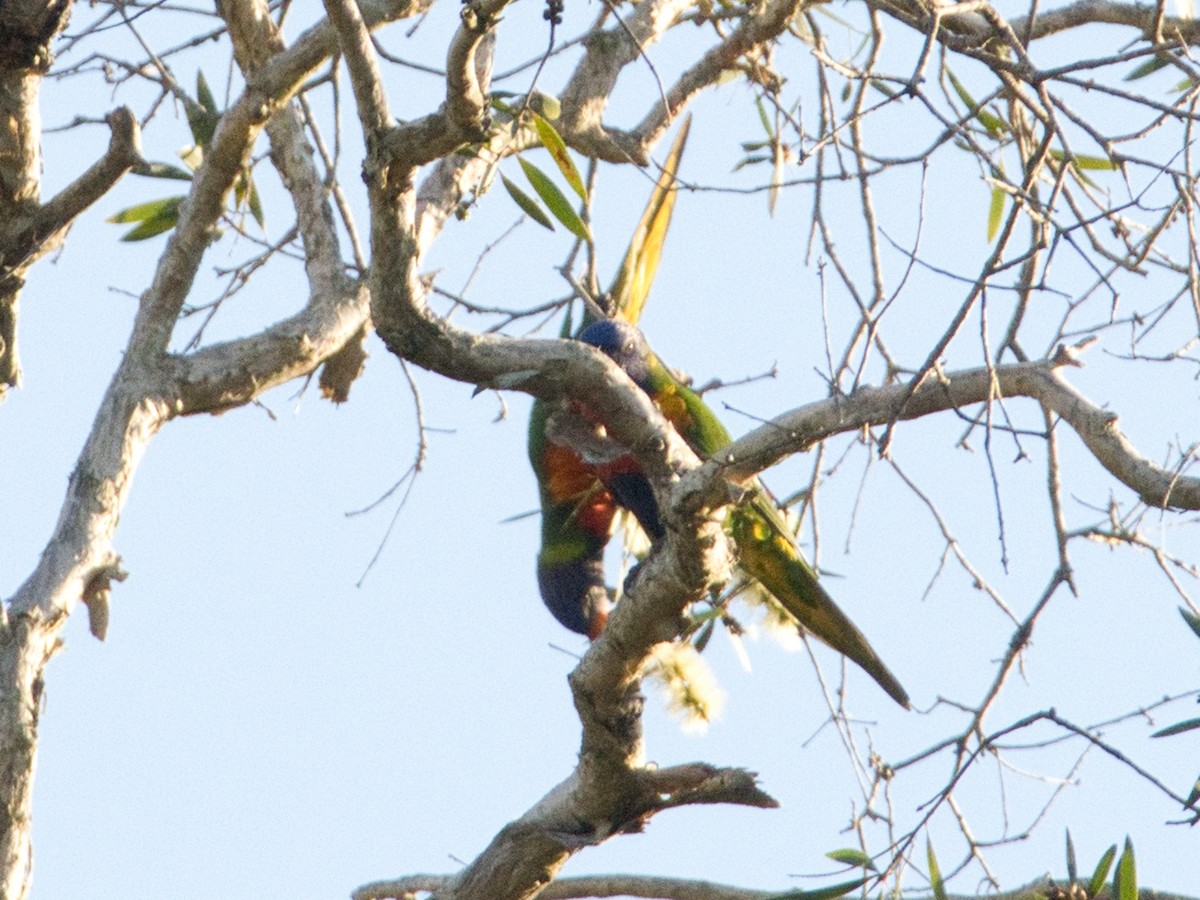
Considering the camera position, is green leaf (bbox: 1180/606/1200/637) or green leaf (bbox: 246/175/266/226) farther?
green leaf (bbox: 246/175/266/226)

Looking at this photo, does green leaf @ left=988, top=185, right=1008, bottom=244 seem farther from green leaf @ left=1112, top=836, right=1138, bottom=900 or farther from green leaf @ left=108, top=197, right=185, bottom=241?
green leaf @ left=108, top=197, right=185, bottom=241

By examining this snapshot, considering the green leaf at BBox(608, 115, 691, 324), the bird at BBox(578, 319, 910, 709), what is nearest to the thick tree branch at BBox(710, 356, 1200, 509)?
the bird at BBox(578, 319, 910, 709)

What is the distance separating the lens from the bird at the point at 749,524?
2.97 m

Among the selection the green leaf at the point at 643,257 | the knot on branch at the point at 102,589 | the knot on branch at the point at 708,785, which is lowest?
the knot on branch at the point at 708,785

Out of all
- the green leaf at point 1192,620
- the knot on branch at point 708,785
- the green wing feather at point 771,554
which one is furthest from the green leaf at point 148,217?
the green leaf at point 1192,620

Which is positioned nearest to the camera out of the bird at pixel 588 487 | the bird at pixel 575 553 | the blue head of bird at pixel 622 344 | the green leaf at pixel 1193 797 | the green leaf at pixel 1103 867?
the green leaf at pixel 1193 797

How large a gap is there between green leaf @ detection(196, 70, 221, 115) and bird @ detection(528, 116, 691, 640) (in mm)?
889

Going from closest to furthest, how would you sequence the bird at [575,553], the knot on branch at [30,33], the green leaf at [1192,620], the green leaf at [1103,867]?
the green leaf at [1192,620] < the green leaf at [1103,867] < the knot on branch at [30,33] < the bird at [575,553]

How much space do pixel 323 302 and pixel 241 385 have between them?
255 millimetres

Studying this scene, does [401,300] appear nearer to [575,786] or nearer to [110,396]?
[110,396]

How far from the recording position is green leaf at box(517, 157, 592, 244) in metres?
2.41

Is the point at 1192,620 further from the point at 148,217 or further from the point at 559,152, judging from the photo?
the point at 148,217

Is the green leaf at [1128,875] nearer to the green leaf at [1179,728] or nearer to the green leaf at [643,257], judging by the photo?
the green leaf at [1179,728]

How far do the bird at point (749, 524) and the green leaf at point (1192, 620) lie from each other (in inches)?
33.5
